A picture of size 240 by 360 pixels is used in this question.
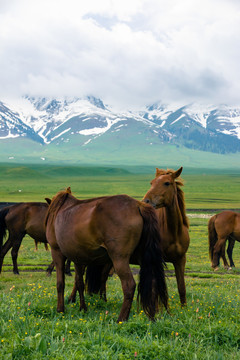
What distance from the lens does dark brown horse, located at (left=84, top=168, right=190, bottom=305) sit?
29.6 ft

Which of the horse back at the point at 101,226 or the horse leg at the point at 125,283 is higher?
the horse back at the point at 101,226

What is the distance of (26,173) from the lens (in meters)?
193

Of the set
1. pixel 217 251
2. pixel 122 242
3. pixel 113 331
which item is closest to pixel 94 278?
pixel 122 242

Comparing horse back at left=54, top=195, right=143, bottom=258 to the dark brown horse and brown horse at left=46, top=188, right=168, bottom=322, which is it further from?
the dark brown horse

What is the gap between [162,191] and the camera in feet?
29.5

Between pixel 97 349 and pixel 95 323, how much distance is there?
4.23 feet

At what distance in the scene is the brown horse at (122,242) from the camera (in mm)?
7668

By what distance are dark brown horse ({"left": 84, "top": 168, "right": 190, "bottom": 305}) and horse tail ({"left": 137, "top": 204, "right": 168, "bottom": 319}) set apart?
0.89 m

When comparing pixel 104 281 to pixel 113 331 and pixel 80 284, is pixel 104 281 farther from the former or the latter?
pixel 113 331

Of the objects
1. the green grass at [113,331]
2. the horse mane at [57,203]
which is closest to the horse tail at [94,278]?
the green grass at [113,331]

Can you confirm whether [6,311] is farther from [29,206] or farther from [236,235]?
[236,235]

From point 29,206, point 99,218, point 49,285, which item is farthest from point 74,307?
point 29,206

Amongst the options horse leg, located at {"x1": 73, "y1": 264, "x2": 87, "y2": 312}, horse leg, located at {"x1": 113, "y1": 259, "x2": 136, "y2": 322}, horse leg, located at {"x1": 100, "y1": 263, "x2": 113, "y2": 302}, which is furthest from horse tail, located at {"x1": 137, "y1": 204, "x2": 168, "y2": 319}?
horse leg, located at {"x1": 100, "y1": 263, "x2": 113, "y2": 302}

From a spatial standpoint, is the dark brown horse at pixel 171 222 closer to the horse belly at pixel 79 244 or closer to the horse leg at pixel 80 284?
the horse leg at pixel 80 284
